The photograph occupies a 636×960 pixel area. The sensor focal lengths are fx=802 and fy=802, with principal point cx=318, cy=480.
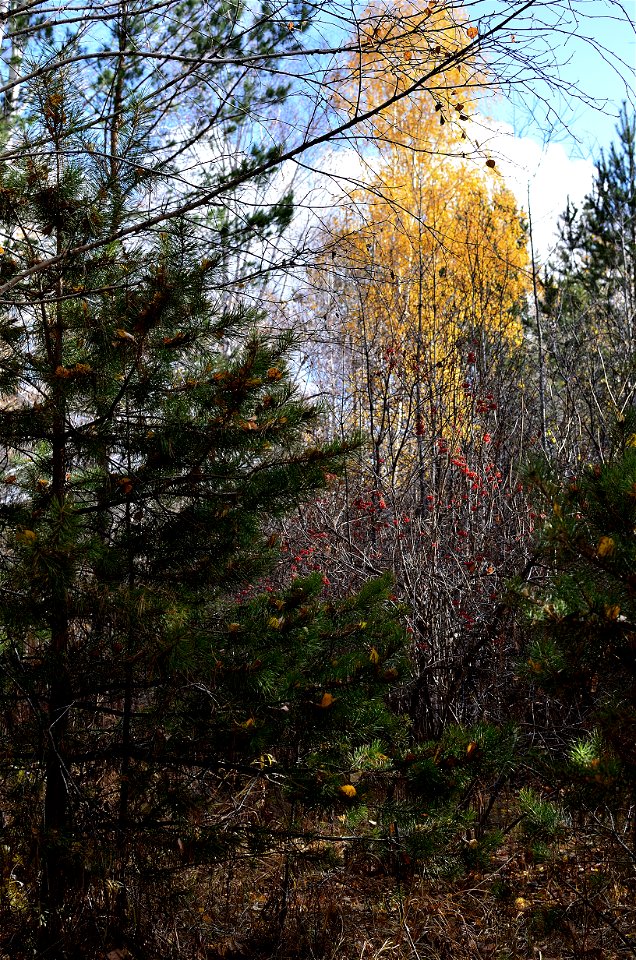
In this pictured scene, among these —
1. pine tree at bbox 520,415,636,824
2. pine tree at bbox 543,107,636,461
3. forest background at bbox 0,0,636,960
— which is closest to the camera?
pine tree at bbox 520,415,636,824

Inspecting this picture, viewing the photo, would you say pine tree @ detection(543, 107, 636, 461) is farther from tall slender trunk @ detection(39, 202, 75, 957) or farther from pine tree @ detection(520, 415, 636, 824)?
tall slender trunk @ detection(39, 202, 75, 957)

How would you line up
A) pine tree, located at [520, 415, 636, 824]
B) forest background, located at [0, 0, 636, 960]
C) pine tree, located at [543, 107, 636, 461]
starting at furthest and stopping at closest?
pine tree, located at [543, 107, 636, 461]
forest background, located at [0, 0, 636, 960]
pine tree, located at [520, 415, 636, 824]

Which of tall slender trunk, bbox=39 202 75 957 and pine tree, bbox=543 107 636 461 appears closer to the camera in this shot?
tall slender trunk, bbox=39 202 75 957

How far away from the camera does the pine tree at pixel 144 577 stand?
2.85m

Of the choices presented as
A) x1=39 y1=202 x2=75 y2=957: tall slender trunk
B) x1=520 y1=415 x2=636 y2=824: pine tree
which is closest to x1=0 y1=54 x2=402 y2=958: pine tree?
x1=39 y1=202 x2=75 y2=957: tall slender trunk

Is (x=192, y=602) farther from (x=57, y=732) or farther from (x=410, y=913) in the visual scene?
(x=410, y=913)

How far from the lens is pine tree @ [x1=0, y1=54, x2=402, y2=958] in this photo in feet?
9.35

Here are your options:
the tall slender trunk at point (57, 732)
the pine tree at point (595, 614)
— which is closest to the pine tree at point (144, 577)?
the tall slender trunk at point (57, 732)

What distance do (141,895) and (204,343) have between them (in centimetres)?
219

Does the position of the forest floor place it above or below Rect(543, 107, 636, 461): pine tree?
below

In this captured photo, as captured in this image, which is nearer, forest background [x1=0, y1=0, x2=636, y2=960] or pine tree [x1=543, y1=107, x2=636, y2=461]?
forest background [x1=0, y1=0, x2=636, y2=960]

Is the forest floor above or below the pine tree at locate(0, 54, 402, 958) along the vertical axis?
below

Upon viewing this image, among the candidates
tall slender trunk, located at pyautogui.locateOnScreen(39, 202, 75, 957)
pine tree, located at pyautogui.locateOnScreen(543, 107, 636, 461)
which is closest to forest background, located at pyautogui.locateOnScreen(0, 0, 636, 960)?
tall slender trunk, located at pyautogui.locateOnScreen(39, 202, 75, 957)

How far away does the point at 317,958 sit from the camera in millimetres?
3238
